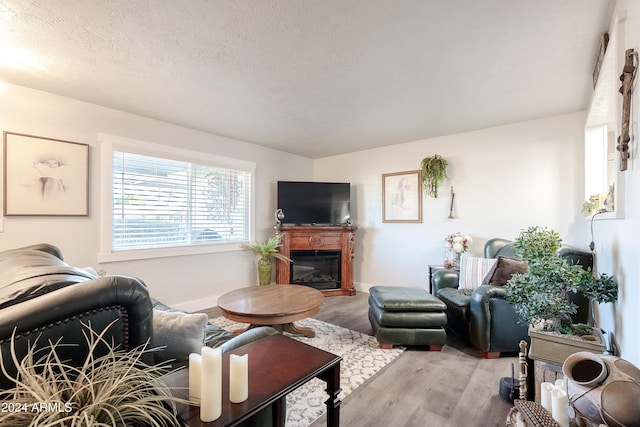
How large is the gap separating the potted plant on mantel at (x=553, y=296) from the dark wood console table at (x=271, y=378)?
1317 mm

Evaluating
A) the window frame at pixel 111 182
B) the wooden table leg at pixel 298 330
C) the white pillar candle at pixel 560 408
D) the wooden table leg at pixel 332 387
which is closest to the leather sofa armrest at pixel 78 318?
the wooden table leg at pixel 332 387

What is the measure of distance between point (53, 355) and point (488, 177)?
4.24m

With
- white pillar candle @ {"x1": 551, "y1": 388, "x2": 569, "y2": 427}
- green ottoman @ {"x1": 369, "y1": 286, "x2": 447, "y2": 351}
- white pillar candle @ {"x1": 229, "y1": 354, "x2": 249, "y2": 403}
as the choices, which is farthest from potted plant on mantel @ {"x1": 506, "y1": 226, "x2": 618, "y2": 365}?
white pillar candle @ {"x1": 229, "y1": 354, "x2": 249, "y2": 403}

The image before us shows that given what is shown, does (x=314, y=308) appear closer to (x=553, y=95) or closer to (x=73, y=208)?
(x=73, y=208)

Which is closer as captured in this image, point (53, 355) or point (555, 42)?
point (53, 355)

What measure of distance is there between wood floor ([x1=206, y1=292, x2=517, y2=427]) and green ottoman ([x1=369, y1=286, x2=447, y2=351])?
0.43 ft

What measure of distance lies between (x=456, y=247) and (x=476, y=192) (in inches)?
33.7

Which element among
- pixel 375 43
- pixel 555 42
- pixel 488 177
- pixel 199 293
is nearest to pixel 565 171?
pixel 488 177

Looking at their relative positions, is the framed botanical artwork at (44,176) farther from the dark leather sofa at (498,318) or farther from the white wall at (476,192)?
the dark leather sofa at (498,318)

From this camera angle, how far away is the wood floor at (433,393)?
1.71m

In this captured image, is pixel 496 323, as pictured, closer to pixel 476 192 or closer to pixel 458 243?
pixel 458 243

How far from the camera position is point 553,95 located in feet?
8.84

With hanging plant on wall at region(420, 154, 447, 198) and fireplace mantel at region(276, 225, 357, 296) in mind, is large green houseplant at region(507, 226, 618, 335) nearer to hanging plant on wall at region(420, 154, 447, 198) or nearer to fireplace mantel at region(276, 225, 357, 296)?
hanging plant on wall at region(420, 154, 447, 198)

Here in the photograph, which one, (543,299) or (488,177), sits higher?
(488,177)
